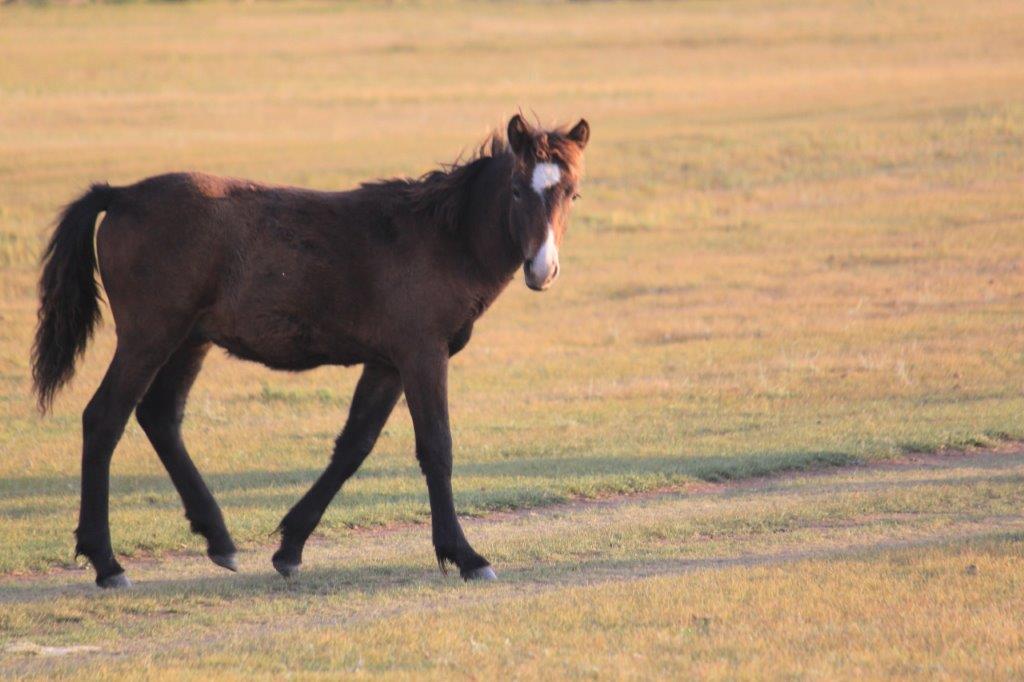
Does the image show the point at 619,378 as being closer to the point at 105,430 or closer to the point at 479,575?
the point at 479,575

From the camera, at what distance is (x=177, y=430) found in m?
9.78

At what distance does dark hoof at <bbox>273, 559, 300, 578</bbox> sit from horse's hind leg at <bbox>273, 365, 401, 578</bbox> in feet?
0.20

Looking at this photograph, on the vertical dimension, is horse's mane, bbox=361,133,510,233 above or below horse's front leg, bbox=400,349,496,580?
above

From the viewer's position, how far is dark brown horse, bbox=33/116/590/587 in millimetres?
9195

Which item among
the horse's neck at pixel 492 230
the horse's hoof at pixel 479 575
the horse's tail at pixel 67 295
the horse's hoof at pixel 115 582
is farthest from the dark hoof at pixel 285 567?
the horse's neck at pixel 492 230

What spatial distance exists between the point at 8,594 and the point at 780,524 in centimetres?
483

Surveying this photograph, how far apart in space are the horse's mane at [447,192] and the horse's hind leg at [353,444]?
94 centimetres

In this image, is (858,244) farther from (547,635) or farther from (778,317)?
(547,635)

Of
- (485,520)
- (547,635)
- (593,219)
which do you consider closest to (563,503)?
(485,520)

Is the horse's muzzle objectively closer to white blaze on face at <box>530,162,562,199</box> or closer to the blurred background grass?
white blaze on face at <box>530,162,562,199</box>

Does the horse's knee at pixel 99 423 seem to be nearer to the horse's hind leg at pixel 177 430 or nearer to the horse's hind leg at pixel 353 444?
the horse's hind leg at pixel 177 430

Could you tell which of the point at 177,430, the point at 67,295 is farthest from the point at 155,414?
the point at 67,295

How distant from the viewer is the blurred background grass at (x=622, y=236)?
44.4 feet

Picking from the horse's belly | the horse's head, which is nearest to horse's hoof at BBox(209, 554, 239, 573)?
the horse's belly
